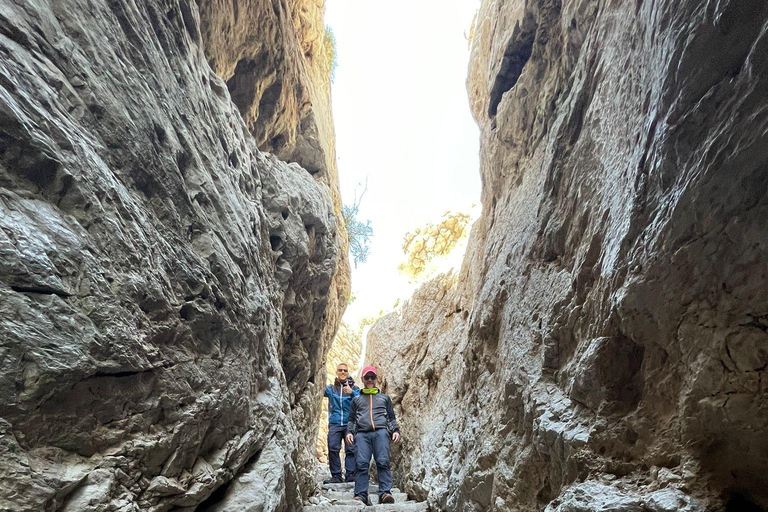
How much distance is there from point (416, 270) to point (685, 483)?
36.2 ft

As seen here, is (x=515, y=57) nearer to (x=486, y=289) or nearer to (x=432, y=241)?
(x=486, y=289)

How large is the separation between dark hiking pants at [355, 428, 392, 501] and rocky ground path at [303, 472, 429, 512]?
0.63 ft

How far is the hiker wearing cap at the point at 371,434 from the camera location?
5532mm

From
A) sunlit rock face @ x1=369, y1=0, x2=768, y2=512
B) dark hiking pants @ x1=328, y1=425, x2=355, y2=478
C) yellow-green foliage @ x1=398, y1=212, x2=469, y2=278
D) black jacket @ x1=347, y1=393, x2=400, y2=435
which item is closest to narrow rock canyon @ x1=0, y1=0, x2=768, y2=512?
sunlit rock face @ x1=369, y1=0, x2=768, y2=512

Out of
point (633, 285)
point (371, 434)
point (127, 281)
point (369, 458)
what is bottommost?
point (369, 458)

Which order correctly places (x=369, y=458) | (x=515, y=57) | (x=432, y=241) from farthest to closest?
1. (x=432, y=241)
2. (x=515, y=57)
3. (x=369, y=458)

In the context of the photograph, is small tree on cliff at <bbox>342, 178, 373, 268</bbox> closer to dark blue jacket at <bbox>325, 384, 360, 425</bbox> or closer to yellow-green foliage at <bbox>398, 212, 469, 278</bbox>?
yellow-green foliage at <bbox>398, 212, 469, 278</bbox>

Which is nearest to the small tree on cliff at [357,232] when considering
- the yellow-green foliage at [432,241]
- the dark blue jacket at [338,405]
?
the yellow-green foliage at [432,241]

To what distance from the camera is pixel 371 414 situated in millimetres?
6141

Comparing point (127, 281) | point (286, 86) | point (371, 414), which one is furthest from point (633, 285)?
point (286, 86)

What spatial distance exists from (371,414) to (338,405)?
1683 millimetres

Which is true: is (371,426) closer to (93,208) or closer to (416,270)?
(93,208)

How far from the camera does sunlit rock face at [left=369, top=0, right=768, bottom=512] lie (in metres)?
2.08

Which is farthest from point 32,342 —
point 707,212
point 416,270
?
point 416,270
